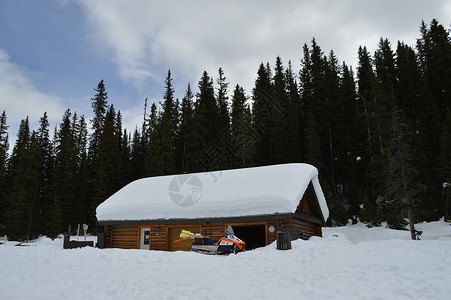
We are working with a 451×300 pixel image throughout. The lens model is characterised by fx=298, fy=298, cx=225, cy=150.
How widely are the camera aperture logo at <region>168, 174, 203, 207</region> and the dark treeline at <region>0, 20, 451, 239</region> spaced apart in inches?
605

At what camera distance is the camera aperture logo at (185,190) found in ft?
59.5

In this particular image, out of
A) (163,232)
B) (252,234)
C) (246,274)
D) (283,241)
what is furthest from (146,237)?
(246,274)

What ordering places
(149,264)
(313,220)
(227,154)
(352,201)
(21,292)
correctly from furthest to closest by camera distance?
(227,154)
(352,201)
(313,220)
(149,264)
(21,292)

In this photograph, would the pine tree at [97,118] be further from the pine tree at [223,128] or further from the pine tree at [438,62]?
the pine tree at [438,62]

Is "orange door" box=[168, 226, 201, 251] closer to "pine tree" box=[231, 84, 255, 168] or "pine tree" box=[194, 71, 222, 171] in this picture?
"pine tree" box=[231, 84, 255, 168]

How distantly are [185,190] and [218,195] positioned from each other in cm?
300

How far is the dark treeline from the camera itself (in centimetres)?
3444

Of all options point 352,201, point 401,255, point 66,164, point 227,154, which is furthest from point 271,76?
point 401,255

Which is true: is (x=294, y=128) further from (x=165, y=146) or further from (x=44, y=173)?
(x=44, y=173)

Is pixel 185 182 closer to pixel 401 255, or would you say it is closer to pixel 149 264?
pixel 149 264

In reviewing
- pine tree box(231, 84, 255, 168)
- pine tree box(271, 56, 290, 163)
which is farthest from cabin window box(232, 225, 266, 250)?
pine tree box(271, 56, 290, 163)

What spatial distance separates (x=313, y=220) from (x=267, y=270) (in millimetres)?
11666

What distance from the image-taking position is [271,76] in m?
57.8

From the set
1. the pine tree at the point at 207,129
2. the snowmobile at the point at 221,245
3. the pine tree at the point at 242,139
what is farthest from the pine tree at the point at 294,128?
the snowmobile at the point at 221,245
